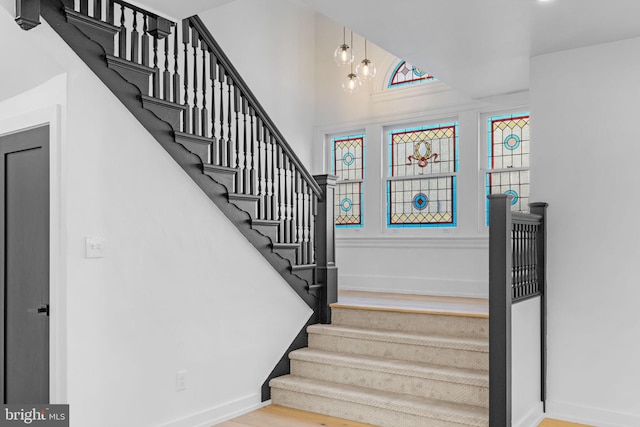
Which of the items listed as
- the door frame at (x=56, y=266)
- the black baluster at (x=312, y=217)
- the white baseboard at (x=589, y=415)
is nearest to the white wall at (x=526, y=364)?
the white baseboard at (x=589, y=415)

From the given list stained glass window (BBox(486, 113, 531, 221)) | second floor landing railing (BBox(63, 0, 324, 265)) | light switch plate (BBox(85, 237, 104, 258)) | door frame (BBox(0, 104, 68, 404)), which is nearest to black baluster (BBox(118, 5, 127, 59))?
second floor landing railing (BBox(63, 0, 324, 265))

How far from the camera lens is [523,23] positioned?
3.67 m

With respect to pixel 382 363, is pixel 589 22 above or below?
above

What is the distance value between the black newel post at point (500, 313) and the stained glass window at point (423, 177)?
299 centimetres

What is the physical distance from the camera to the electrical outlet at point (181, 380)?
3.66 meters

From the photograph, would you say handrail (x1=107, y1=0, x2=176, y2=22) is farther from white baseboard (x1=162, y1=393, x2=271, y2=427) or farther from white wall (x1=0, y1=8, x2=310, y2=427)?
white baseboard (x1=162, y1=393, x2=271, y2=427)

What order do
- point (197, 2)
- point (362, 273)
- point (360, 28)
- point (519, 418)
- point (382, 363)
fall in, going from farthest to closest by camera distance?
point (362, 273) → point (382, 363) → point (360, 28) → point (519, 418) → point (197, 2)

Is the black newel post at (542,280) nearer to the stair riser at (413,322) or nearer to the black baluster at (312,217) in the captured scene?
the stair riser at (413,322)

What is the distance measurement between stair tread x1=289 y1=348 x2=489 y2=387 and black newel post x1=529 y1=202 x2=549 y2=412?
1.70 ft

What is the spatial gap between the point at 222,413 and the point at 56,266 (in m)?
1.63

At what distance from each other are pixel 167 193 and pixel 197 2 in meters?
1.21

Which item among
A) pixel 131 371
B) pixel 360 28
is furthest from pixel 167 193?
pixel 360 28

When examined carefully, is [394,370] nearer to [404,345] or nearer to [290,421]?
[404,345]

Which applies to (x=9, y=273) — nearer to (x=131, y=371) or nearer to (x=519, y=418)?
(x=131, y=371)
